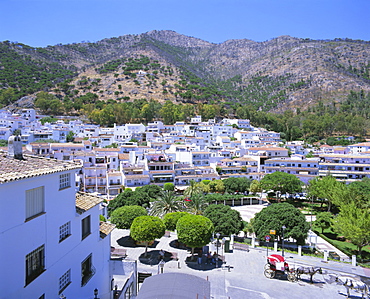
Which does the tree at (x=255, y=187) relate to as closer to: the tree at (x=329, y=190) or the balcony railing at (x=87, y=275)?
the tree at (x=329, y=190)

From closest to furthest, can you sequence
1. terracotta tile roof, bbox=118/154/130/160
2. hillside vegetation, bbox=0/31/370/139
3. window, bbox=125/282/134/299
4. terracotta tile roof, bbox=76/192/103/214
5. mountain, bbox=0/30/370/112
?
1. terracotta tile roof, bbox=76/192/103/214
2. window, bbox=125/282/134/299
3. terracotta tile roof, bbox=118/154/130/160
4. hillside vegetation, bbox=0/31/370/139
5. mountain, bbox=0/30/370/112

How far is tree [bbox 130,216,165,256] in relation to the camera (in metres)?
19.0

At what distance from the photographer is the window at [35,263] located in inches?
327

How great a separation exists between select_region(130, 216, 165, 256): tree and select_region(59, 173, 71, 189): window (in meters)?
9.56

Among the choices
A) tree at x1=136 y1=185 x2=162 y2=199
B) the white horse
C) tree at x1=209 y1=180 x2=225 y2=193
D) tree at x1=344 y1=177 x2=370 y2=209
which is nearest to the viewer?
the white horse

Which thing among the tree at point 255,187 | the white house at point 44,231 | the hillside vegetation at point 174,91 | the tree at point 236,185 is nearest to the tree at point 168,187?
the tree at point 236,185

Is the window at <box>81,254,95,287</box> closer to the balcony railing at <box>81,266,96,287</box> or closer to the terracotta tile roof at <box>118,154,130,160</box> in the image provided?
the balcony railing at <box>81,266,96,287</box>

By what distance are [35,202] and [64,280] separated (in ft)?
11.3

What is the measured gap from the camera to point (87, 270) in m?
12.0

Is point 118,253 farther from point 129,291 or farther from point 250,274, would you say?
point 250,274

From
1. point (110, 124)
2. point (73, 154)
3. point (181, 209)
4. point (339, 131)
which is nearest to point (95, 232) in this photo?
point (181, 209)

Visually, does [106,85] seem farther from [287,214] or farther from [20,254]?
[20,254]

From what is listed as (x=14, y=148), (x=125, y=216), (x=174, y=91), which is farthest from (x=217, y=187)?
(x=174, y=91)

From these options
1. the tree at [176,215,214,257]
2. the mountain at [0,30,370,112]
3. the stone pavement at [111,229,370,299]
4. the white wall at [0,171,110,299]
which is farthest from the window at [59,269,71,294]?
the mountain at [0,30,370,112]
